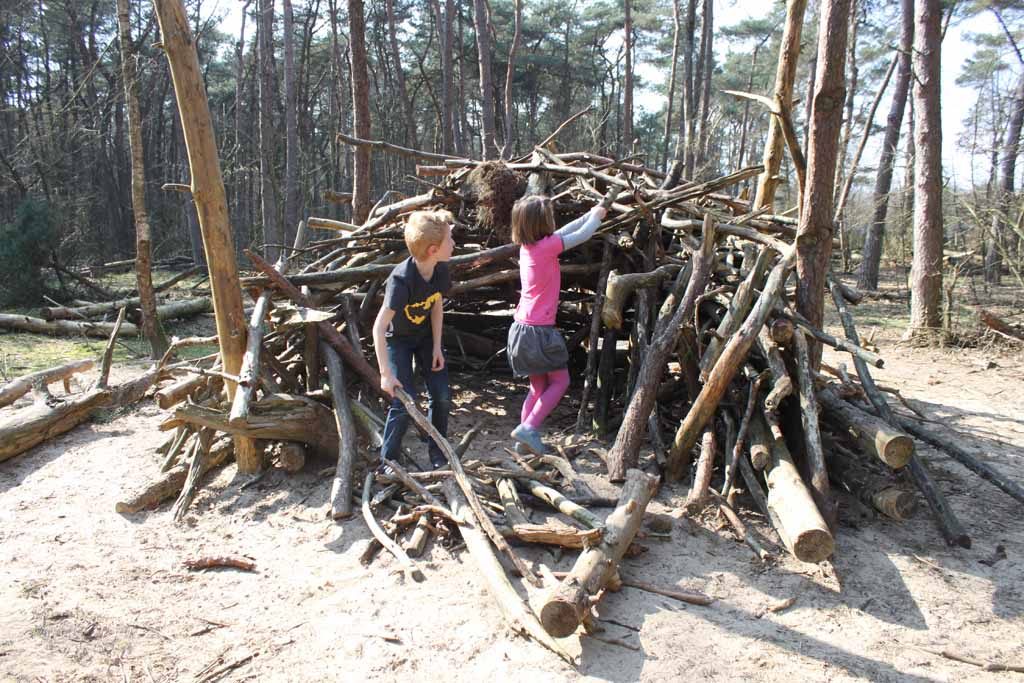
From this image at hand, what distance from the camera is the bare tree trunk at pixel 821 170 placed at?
4.40m

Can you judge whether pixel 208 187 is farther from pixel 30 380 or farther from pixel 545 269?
pixel 30 380

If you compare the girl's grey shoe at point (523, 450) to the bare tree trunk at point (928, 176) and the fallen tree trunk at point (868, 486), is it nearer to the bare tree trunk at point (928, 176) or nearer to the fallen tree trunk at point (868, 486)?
the fallen tree trunk at point (868, 486)

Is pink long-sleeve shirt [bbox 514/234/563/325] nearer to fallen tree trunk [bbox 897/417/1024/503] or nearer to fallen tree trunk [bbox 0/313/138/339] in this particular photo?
fallen tree trunk [bbox 897/417/1024/503]

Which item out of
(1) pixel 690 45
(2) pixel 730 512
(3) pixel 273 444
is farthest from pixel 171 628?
(1) pixel 690 45

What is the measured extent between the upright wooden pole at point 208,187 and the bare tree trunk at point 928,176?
884cm

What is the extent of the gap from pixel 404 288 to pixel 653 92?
113 feet

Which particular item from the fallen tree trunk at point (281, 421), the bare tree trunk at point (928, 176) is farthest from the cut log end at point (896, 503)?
the bare tree trunk at point (928, 176)

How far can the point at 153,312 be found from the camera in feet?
29.8

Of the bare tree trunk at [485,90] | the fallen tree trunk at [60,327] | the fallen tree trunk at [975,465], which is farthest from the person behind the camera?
the bare tree trunk at [485,90]

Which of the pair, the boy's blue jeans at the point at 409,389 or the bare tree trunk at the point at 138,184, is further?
the bare tree trunk at the point at 138,184

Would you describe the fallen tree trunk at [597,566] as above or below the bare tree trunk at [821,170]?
below

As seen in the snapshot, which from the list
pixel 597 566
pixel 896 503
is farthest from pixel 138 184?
pixel 896 503

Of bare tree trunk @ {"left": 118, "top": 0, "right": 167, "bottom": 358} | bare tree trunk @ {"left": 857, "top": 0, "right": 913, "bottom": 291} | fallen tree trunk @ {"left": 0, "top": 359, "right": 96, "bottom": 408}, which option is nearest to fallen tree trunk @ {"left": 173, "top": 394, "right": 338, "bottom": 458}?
fallen tree trunk @ {"left": 0, "top": 359, "right": 96, "bottom": 408}

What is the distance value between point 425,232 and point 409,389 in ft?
3.19
